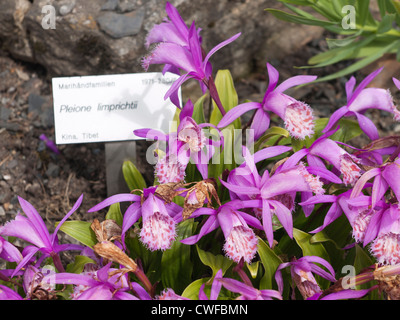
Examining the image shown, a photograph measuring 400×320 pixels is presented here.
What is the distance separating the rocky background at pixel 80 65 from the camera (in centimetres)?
210

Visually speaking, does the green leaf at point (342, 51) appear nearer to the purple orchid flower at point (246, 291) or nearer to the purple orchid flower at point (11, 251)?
the purple orchid flower at point (246, 291)

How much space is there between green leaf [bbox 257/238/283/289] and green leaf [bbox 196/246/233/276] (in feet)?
0.29

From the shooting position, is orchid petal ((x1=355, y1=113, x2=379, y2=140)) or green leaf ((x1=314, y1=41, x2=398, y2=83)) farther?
green leaf ((x1=314, y1=41, x2=398, y2=83))

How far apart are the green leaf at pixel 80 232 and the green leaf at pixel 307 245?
0.55 m

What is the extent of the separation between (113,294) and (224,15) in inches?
63.9

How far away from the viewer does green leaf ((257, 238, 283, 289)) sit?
1245 mm

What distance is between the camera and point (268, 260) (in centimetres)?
125

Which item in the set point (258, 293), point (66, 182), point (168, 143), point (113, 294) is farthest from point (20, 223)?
point (66, 182)

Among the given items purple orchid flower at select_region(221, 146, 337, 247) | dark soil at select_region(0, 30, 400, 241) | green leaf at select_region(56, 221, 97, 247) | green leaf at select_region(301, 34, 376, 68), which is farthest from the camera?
dark soil at select_region(0, 30, 400, 241)

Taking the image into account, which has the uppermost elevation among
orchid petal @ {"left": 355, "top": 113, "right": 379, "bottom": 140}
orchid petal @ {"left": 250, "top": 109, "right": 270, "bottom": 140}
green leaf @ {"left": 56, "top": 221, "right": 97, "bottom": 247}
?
orchid petal @ {"left": 250, "top": 109, "right": 270, "bottom": 140}

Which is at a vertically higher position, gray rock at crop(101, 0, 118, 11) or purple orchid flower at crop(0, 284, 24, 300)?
gray rock at crop(101, 0, 118, 11)

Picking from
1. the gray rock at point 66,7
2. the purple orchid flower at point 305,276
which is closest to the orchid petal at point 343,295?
the purple orchid flower at point 305,276

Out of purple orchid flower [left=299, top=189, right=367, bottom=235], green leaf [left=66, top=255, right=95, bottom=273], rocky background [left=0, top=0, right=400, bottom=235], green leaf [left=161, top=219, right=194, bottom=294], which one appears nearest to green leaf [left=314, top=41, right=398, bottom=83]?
rocky background [left=0, top=0, right=400, bottom=235]

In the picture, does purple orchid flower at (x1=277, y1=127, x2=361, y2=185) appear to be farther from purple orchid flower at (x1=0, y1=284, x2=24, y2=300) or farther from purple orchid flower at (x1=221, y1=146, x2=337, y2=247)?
purple orchid flower at (x1=0, y1=284, x2=24, y2=300)
